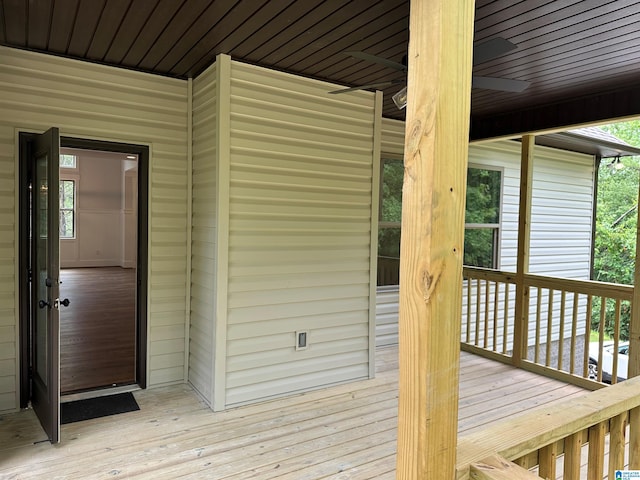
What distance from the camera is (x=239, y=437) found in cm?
304

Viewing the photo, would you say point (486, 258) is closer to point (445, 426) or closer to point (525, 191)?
point (525, 191)

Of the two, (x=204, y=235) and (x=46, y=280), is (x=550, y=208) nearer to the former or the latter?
(x=204, y=235)

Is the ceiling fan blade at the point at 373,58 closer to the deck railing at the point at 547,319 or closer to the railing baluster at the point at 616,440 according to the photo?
the railing baluster at the point at 616,440

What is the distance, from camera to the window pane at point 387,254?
529 centimetres

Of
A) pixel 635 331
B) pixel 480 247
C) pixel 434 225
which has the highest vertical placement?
→ pixel 434 225

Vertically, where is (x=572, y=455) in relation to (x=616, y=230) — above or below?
below

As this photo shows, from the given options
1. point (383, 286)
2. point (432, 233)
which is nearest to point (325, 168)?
point (383, 286)

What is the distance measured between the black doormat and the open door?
20 centimetres

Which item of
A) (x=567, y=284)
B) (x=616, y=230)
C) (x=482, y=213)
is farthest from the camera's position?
(x=616, y=230)

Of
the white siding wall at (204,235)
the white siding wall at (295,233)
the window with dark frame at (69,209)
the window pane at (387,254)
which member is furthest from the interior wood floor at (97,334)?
the window pane at (387,254)

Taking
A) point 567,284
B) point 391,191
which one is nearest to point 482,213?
point 391,191

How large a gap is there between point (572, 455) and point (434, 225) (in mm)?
1023

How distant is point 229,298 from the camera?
3.48 m

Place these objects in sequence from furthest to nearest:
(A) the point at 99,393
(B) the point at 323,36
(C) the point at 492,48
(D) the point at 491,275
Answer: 1. (D) the point at 491,275
2. (A) the point at 99,393
3. (B) the point at 323,36
4. (C) the point at 492,48
